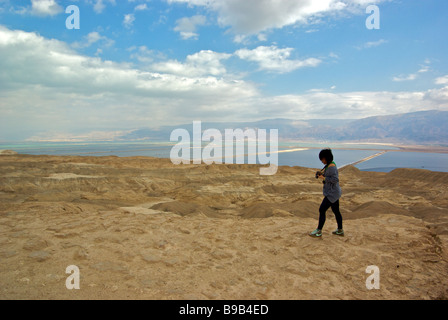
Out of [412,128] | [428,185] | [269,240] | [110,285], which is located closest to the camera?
[110,285]

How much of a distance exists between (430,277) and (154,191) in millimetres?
12787

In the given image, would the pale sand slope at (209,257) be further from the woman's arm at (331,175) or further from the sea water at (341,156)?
the sea water at (341,156)

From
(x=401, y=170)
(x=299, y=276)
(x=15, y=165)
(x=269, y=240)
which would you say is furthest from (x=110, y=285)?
(x=401, y=170)

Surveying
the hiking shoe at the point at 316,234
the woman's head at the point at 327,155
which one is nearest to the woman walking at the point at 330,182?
the woman's head at the point at 327,155

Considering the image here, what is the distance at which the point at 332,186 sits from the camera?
4367 millimetres

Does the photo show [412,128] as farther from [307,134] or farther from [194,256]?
[194,256]

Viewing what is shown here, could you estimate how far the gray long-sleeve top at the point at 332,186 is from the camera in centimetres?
432

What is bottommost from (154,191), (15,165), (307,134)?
(154,191)

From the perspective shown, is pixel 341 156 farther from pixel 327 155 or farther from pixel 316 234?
pixel 327 155

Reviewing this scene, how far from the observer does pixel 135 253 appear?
13.0 ft

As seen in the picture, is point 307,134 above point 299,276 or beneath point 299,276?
above

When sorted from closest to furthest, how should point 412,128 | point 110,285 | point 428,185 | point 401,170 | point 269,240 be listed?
point 110,285
point 269,240
point 428,185
point 401,170
point 412,128

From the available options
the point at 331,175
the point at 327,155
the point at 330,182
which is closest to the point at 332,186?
the point at 330,182

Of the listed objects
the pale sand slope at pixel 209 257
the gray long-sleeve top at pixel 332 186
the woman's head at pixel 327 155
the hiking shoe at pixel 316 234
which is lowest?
the pale sand slope at pixel 209 257
